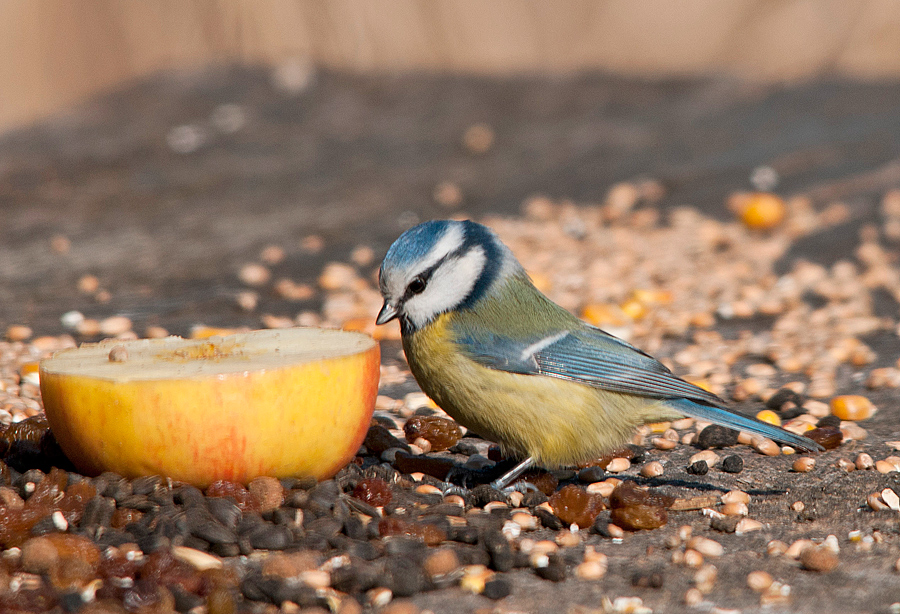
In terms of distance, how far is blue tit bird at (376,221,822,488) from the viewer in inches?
101

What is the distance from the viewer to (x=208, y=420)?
7.22ft

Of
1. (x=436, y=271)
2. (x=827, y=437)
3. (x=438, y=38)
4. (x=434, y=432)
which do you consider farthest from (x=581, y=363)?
(x=438, y=38)

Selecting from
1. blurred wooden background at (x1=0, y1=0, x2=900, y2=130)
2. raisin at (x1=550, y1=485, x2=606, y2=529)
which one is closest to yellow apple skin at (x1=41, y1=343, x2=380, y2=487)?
raisin at (x1=550, y1=485, x2=606, y2=529)

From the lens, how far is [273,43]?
29.0 feet

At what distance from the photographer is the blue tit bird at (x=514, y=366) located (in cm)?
256

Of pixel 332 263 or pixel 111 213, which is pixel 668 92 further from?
pixel 111 213

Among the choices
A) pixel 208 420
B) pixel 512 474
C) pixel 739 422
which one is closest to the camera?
pixel 208 420

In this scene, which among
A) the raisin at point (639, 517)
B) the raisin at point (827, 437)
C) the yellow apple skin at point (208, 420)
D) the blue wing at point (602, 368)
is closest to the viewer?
the yellow apple skin at point (208, 420)

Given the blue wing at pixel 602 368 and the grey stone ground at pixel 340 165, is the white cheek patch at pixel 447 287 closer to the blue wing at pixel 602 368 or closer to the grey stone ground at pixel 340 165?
the blue wing at pixel 602 368

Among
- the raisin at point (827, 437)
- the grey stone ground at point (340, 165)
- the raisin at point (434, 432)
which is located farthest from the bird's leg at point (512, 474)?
the grey stone ground at point (340, 165)

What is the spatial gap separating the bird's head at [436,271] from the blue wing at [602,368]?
6.4 inches

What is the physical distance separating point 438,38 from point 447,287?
6.59 m

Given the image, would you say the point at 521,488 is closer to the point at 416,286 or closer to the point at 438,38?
the point at 416,286

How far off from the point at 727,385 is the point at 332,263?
8.32ft
